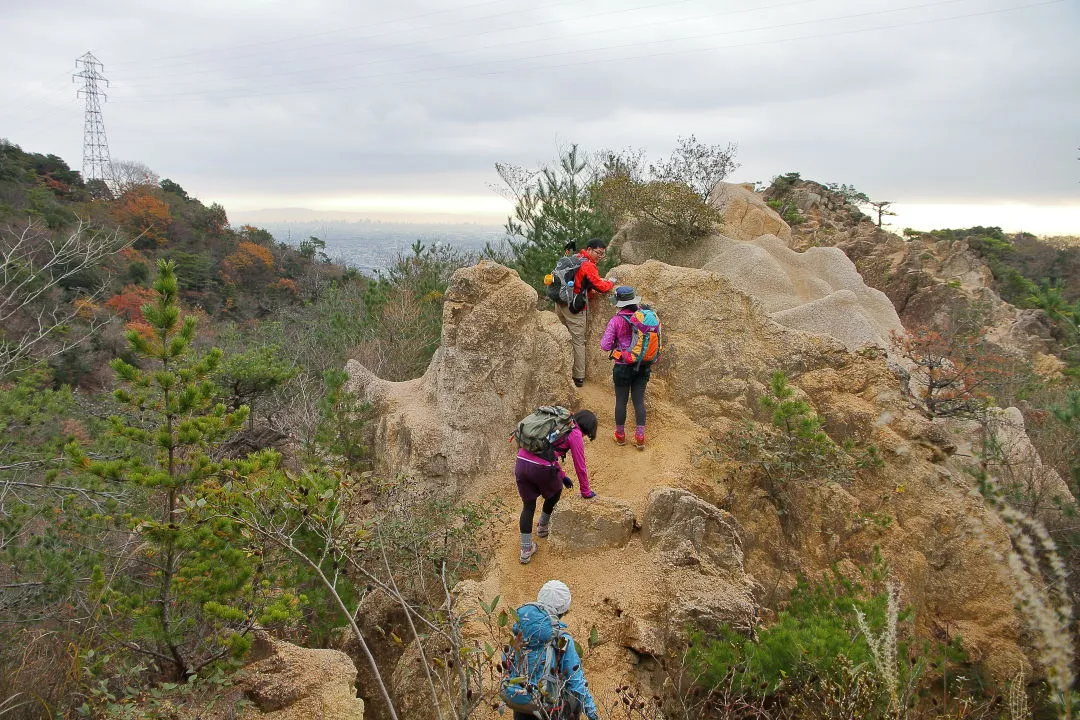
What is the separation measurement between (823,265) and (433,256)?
33.5ft

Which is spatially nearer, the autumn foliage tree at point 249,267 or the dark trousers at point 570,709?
the dark trousers at point 570,709

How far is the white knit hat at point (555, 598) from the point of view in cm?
397

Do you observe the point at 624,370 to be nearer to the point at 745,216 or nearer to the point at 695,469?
the point at 695,469

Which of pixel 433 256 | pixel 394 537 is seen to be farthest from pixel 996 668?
pixel 433 256

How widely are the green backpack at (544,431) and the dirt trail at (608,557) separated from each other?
1.13 m

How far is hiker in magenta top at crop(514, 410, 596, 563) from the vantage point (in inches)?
225

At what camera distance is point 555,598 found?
3.98m

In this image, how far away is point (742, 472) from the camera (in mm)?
7668

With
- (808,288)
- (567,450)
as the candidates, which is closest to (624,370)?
(567,450)

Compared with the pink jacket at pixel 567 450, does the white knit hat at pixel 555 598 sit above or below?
below

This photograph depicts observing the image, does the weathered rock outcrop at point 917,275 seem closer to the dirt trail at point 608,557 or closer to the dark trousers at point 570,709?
the dirt trail at point 608,557

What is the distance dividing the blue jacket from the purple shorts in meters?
1.78

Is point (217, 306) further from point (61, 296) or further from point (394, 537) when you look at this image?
point (394, 537)

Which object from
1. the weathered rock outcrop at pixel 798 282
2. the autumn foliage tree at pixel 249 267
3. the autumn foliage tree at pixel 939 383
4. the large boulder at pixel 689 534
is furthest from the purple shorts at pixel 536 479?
the autumn foliage tree at pixel 249 267
